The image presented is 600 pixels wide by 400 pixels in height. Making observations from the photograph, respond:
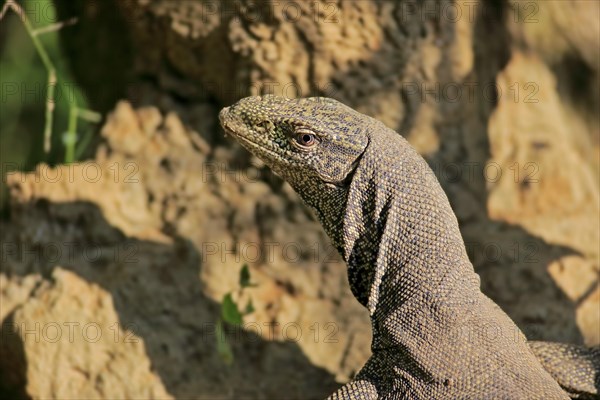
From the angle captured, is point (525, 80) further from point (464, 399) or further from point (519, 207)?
point (464, 399)

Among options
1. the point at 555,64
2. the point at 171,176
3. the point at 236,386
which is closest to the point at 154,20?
the point at 171,176

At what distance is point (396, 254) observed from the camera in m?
4.19

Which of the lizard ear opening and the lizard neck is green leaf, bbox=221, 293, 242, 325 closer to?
the lizard neck

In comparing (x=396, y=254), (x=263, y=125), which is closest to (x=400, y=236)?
(x=396, y=254)

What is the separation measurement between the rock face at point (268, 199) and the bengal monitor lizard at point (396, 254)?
4.64 ft

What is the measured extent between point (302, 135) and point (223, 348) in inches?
77.5

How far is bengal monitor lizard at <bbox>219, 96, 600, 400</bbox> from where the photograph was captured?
13.4 ft

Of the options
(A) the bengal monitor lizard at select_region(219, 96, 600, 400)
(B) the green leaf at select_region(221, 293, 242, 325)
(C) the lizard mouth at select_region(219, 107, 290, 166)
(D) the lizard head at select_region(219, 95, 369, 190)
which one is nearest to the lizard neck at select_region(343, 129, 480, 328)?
(A) the bengal monitor lizard at select_region(219, 96, 600, 400)

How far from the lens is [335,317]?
19.4 ft

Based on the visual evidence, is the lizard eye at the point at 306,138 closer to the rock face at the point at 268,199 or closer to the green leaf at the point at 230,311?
the green leaf at the point at 230,311

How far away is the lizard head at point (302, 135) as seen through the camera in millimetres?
4336

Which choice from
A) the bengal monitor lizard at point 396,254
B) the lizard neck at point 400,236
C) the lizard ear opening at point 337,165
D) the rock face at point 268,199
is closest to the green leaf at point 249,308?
the rock face at point 268,199

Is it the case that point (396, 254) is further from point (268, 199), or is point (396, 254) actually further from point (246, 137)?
point (268, 199)

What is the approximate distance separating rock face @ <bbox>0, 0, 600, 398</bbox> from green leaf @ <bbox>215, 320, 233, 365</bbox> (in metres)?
0.06
